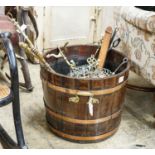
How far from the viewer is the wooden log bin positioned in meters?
1.42

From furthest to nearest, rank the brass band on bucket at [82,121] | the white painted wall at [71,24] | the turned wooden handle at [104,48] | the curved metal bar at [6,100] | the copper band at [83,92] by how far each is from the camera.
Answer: the white painted wall at [71,24], the turned wooden handle at [104,48], the brass band on bucket at [82,121], the copper band at [83,92], the curved metal bar at [6,100]

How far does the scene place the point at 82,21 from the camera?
2.85 meters

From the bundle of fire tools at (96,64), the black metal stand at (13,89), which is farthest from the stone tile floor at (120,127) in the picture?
the bundle of fire tools at (96,64)

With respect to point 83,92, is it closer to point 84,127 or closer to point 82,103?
point 82,103

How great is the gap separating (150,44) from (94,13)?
1.39 meters

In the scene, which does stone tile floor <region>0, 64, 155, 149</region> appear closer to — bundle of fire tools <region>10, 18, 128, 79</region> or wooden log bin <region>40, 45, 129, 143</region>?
wooden log bin <region>40, 45, 129, 143</region>

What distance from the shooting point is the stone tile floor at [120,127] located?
5.21 feet

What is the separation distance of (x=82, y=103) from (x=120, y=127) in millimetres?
412

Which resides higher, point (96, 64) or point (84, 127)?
point (96, 64)

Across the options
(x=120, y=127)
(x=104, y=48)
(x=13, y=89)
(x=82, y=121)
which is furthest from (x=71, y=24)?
(x=13, y=89)

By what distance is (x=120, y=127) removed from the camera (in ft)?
5.76

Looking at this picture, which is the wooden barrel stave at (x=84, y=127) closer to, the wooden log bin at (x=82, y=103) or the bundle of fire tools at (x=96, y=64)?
the wooden log bin at (x=82, y=103)

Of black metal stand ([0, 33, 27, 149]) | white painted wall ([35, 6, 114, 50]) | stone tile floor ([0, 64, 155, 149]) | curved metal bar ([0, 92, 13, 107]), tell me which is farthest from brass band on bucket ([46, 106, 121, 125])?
white painted wall ([35, 6, 114, 50])

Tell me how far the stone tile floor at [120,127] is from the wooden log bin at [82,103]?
0.16 ft
